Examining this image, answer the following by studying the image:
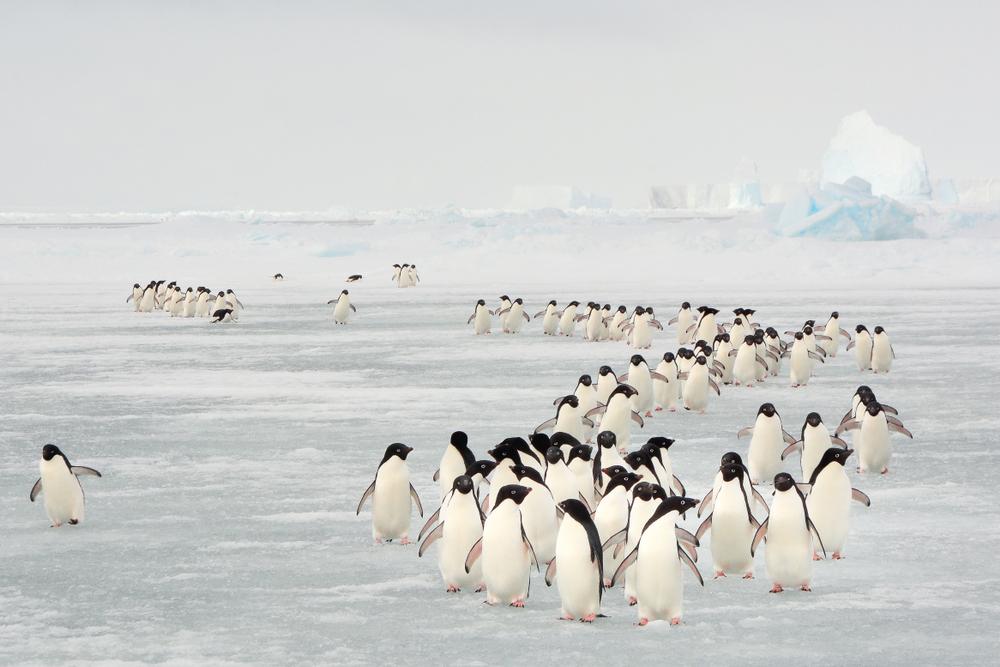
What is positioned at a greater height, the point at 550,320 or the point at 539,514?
the point at 550,320

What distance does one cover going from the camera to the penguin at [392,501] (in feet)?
15.3

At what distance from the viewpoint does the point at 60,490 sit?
4.97m

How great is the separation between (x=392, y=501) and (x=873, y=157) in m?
54.9

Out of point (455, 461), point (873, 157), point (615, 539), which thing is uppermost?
point (873, 157)

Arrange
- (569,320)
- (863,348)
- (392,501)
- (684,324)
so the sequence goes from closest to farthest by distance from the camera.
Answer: (392,501), (863,348), (684,324), (569,320)

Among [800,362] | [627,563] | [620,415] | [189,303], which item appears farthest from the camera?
[189,303]

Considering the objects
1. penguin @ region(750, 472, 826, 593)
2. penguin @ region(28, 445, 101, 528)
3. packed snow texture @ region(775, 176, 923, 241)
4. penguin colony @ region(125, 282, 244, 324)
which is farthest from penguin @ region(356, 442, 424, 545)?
packed snow texture @ region(775, 176, 923, 241)

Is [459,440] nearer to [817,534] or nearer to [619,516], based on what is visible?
[619,516]

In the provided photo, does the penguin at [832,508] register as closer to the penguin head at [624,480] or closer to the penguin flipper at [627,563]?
the penguin head at [624,480]

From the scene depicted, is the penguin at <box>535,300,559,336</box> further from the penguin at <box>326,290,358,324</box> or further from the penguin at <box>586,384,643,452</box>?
the penguin at <box>586,384,643,452</box>

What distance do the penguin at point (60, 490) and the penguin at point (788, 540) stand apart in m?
3.13

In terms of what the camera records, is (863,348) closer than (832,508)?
No

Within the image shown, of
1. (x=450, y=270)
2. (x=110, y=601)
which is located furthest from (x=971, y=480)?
(x=450, y=270)

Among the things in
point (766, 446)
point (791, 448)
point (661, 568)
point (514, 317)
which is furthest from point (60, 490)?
point (514, 317)
